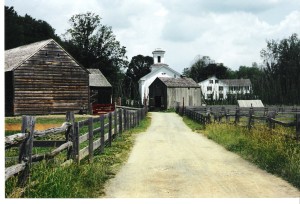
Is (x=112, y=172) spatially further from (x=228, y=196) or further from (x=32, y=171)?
(x=228, y=196)

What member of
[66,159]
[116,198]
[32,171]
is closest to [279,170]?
[116,198]

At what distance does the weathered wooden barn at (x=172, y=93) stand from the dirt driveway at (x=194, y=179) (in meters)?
47.8

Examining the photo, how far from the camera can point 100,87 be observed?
41969mm

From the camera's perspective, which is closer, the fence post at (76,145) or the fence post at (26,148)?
the fence post at (26,148)

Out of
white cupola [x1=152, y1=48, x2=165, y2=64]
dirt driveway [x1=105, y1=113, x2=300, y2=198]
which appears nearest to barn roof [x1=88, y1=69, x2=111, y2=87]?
dirt driveway [x1=105, y1=113, x2=300, y2=198]

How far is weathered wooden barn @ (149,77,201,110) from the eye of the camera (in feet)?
195

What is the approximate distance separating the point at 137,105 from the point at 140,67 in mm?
20245

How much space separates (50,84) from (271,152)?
919 inches

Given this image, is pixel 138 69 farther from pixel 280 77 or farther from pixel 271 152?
pixel 271 152

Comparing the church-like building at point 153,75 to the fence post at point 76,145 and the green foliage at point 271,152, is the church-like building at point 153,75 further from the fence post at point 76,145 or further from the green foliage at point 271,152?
the fence post at point 76,145

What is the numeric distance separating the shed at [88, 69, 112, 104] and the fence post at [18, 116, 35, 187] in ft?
114

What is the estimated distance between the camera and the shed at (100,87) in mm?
41281

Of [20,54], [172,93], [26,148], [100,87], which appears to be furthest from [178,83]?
[26,148]

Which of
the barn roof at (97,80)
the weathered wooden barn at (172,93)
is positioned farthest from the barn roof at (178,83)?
the barn roof at (97,80)
